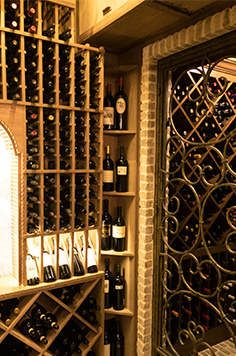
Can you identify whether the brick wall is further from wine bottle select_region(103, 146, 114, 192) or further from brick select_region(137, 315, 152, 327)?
wine bottle select_region(103, 146, 114, 192)

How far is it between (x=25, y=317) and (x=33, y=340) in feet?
0.51

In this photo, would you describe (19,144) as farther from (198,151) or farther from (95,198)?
(198,151)

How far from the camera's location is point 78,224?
2.08 m

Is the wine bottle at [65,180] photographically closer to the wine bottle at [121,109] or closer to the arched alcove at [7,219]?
the arched alcove at [7,219]

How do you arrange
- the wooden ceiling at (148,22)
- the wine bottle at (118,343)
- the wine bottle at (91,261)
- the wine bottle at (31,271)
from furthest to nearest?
the wine bottle at (118,343), the wine bottle at (91,261), the wine bottle at (31,271), the wooden ceiling at (148,22)

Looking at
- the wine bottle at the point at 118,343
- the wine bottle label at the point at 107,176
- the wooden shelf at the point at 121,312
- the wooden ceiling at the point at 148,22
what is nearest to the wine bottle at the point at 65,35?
the wooden ceiling at the point at 148,22

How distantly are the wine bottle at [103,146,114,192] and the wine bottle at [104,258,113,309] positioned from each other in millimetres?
592

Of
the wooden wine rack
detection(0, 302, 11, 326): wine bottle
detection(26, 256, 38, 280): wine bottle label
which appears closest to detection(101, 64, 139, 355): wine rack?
the wooden wine rack

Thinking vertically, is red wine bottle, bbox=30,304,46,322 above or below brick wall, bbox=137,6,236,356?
below

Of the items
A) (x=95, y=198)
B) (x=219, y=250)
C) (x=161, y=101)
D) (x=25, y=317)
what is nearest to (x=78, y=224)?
(x=95, y=198)

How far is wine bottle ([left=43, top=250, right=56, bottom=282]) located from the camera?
1.98 m

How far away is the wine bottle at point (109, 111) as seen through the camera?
2.27m

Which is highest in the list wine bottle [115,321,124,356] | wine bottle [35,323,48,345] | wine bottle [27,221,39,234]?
wine bottle [27,221,39,234]

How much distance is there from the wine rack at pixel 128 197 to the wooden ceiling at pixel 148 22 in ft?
0.65
